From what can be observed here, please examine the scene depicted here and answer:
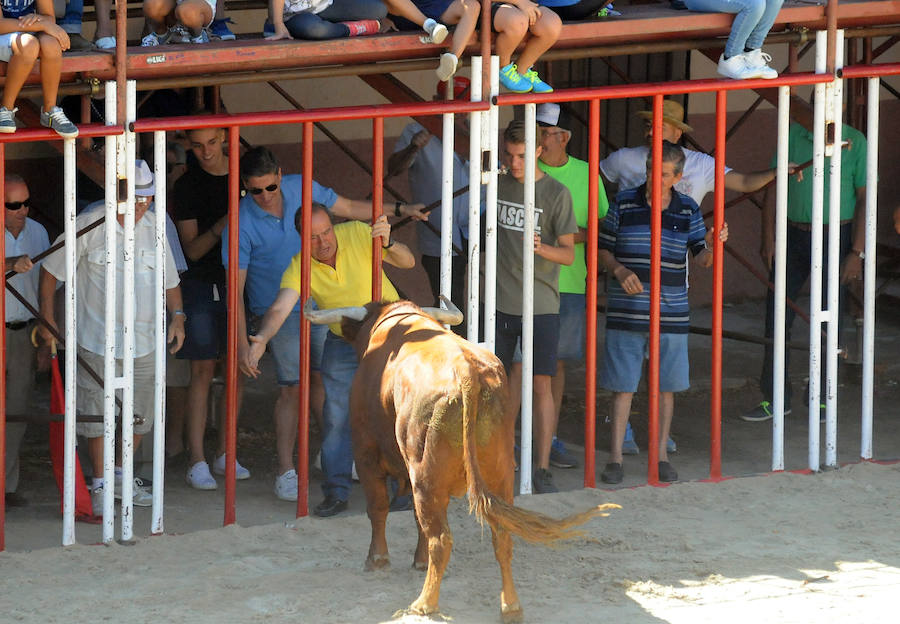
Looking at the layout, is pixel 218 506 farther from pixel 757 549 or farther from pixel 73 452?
pixel 757 549

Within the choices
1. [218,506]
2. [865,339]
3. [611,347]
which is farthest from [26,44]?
[865,339]

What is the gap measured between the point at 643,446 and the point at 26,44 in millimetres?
4202

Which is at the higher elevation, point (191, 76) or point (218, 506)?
point (191, 76)

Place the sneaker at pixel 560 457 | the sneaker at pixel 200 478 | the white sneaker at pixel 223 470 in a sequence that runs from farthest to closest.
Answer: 1. the sneaker at pixel 560 457
2. the white sneaker at pixel 223 470
3. the sneaker at pixel 200 478

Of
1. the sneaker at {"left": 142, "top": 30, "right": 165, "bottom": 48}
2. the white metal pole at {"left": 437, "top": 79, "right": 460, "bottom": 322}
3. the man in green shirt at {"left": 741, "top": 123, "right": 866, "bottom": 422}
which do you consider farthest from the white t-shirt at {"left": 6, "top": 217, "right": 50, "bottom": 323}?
the man in green shirt at {"left": 741, "top": 123, "right": 866, "bottom": 422}

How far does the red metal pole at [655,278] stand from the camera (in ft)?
23.6

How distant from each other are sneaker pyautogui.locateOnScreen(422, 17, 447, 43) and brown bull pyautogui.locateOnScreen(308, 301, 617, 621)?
5.07ft

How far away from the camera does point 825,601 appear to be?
19.2 feet

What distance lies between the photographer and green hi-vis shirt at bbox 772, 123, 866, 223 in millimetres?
8289

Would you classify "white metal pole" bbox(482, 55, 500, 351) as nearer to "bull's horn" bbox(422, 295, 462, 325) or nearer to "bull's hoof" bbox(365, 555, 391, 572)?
"bull's horn" bbox(422, 295, 462, 325)

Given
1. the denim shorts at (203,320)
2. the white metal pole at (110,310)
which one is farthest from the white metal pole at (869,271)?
the white metal pole at (110,310)

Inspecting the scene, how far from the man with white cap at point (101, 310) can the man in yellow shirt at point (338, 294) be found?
1.86 ft

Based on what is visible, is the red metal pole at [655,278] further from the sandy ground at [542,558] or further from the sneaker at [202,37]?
the sneaker at [202,37]

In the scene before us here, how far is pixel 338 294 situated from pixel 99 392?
49.8 inches
